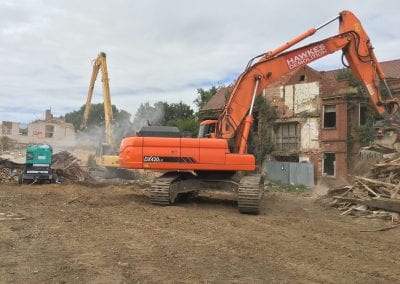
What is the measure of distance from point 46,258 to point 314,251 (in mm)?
4232

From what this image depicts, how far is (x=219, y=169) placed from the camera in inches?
479

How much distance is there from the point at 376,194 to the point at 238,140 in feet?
13.6

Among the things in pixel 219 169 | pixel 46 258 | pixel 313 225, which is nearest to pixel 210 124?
pixel 219 169

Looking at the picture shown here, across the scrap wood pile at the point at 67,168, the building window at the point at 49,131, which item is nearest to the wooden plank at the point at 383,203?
the scrap wood pile at the point at 67,168

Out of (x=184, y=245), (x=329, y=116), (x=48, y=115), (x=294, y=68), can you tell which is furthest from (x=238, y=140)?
(x=48, y=115)

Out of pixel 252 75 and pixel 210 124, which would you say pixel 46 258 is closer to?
pixel 210 124

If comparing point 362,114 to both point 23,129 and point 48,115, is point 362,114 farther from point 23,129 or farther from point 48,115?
point 48,115

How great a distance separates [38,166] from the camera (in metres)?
19.7

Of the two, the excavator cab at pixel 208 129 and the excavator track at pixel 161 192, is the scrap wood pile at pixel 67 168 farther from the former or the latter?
the excavator cab at pixel 208 129

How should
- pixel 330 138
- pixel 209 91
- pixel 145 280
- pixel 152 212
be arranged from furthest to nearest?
pixel 209 91 < pixel 330 138 < pixel 152 212 < pixel 145 280

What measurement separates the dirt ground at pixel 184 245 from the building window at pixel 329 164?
50.8 ft

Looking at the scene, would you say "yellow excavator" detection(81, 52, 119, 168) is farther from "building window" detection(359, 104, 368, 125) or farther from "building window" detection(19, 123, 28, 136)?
"building window" detection(19, 123, 28, 136)

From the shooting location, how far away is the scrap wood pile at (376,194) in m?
11.9

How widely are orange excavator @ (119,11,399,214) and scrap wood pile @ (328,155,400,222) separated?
1646 mm
